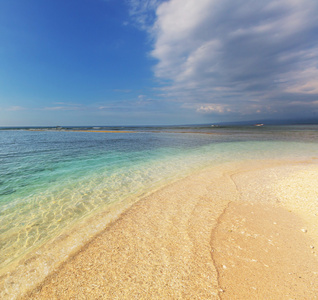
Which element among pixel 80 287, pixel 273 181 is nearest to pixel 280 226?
pixel 273 181

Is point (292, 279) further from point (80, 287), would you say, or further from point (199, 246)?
point (80, 287)

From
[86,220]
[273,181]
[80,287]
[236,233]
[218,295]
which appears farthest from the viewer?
[273,181]

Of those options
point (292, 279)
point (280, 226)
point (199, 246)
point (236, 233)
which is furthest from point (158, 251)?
point (280, 226)

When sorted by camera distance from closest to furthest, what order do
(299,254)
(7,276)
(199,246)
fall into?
(7,276)
(299,254)
(199,246)

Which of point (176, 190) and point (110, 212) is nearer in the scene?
point (110, 212)

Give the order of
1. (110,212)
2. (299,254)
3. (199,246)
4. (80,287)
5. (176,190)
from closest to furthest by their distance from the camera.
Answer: (80,287) < (299,254) < (199,246) < (110,212) < (176,190)

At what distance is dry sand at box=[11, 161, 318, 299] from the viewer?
11.1ft

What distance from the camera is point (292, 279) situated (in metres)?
3.53

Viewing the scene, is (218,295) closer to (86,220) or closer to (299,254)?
(299,254)

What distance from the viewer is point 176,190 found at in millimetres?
8883

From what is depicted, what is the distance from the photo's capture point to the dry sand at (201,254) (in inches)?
133

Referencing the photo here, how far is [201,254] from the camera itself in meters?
4.35

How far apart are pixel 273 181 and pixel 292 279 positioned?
302 inches

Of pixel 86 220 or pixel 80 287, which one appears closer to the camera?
pixel 80 287
